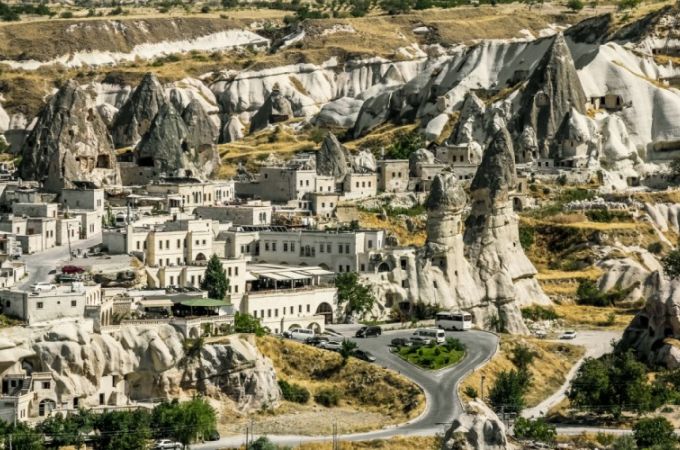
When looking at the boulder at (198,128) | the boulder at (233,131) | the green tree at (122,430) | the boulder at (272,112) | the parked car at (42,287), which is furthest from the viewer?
the boulder at (272,112)

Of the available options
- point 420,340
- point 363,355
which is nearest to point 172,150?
point 420,340

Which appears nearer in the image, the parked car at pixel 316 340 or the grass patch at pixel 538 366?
the grass patch at pixel 538 366

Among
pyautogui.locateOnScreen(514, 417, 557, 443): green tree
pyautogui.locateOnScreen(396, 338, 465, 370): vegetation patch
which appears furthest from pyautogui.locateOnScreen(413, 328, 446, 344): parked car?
pyautogui.locateOnScreen(514, 417, 557, 443): green tree

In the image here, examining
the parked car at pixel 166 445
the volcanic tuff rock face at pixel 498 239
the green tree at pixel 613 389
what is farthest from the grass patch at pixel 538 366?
the parked car at pixel 166 445

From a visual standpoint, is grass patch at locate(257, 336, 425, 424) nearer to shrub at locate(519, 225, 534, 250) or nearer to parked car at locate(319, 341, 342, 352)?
parked car at locate(319, 341, 342, 352)

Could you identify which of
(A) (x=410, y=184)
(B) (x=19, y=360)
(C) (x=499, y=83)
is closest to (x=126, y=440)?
(B) (x=19, y=360)

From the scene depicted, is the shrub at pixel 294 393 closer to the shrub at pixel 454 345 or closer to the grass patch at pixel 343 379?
the grass patch at pixel 343 379
